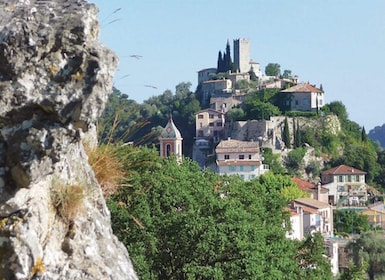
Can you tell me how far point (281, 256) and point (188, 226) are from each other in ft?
7.43

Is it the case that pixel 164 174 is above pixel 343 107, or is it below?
below

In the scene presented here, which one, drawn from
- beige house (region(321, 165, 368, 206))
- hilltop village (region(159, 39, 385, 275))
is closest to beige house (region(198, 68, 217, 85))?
hilltop village (region(159, 39, 385, 275))

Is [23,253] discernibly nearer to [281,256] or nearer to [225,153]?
[281,256]

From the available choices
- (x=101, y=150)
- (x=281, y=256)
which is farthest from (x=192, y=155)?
(x=101, y=150)

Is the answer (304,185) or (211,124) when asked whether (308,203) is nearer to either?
(304,185)

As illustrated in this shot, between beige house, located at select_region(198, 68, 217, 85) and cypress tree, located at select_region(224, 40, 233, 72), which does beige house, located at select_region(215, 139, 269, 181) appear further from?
beige house, located at select_region(198, 68, 217, 85)

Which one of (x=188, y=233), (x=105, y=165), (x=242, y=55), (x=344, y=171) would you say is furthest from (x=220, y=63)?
(x=105, y=165)

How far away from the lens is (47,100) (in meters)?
3.21

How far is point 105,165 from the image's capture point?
4969mm

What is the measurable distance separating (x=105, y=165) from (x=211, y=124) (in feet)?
357

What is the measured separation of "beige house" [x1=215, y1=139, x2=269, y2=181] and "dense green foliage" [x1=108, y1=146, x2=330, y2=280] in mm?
74038

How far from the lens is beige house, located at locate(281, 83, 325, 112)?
107875 mm

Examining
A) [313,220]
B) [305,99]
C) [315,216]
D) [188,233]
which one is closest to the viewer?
[188,233]

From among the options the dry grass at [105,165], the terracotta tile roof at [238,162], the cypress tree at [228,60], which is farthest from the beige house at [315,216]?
the dry grass at [105,165]
